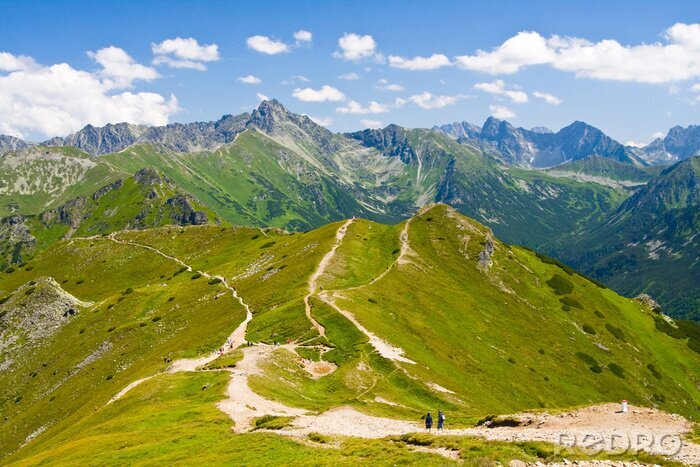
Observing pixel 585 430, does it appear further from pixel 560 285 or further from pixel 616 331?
pixel 560 285

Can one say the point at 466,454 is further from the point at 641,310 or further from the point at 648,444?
the point at 641,310

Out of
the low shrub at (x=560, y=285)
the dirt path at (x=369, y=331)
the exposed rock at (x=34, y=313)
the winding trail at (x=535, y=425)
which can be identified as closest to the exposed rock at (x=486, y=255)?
the low shrub at (x=560, y=285)

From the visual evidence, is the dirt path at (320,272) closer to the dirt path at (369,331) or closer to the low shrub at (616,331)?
the dirt path at (369,331)

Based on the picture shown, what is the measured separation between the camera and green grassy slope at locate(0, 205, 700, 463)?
65.5 m

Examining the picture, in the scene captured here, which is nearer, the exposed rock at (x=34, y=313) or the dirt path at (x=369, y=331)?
the dirt path at (x=369, y=331)

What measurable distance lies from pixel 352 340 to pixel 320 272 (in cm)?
4300

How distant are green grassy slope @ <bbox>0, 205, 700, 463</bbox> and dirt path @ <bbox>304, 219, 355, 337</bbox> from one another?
1581 millimetres

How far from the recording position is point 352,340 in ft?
278

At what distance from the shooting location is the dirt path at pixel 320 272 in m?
90.4

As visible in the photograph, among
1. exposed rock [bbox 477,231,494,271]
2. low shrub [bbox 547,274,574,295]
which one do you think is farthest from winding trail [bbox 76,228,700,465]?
low shrub [bbox 547,274,574,295]

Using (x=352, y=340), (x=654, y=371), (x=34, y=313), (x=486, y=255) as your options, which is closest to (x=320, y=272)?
(x=352, y=340)

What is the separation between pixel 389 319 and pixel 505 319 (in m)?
46.3

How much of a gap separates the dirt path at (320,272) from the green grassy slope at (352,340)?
158 centimetres

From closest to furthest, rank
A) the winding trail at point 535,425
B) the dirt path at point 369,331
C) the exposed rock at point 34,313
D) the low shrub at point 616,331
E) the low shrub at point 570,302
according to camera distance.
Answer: the winding trail at point 535,425 < the dirt path at point 369,331 < the exposed rock at point 34,313 < the low shrub at point 616,331 < the low shrub at point 570,302
